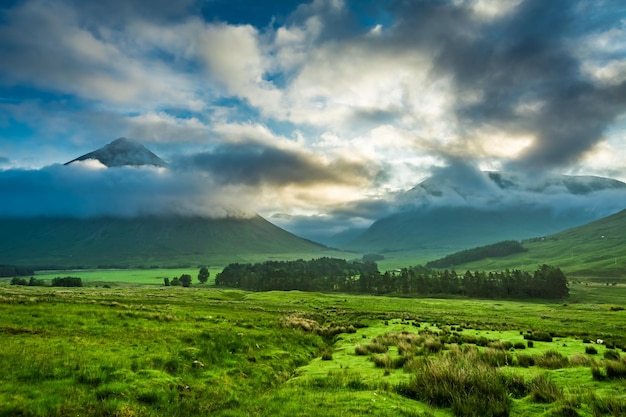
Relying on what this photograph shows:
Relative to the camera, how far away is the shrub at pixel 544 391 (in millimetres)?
12852

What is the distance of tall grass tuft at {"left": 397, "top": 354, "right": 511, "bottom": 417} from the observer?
12461mm

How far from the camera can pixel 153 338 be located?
916 inches

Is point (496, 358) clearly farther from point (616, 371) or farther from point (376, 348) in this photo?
point (376, 348)

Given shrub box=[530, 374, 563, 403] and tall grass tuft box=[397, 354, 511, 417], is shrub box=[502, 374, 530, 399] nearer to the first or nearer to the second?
tall grass tuft box=[397, 354, 511, 417]

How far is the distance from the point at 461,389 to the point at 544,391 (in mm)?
2940

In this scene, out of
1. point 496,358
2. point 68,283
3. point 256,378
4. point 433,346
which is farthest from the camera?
point 68,283

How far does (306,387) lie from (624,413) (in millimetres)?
11609

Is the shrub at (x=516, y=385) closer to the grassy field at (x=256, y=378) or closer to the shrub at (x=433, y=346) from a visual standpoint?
the grassy field at (x=256, y=378)

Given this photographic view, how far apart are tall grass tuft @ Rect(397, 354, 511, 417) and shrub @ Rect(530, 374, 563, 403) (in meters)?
1.02

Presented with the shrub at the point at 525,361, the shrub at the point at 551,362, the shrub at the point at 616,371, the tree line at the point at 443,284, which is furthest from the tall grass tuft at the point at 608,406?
the tree line at the point at 443,284

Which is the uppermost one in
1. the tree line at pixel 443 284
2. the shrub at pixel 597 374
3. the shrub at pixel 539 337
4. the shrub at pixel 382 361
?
the shrub at pixel 597 374

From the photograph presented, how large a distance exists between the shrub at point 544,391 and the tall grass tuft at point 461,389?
3.35 ft

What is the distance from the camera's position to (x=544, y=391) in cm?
1320

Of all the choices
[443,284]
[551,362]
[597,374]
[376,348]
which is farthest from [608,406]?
[443,284]
